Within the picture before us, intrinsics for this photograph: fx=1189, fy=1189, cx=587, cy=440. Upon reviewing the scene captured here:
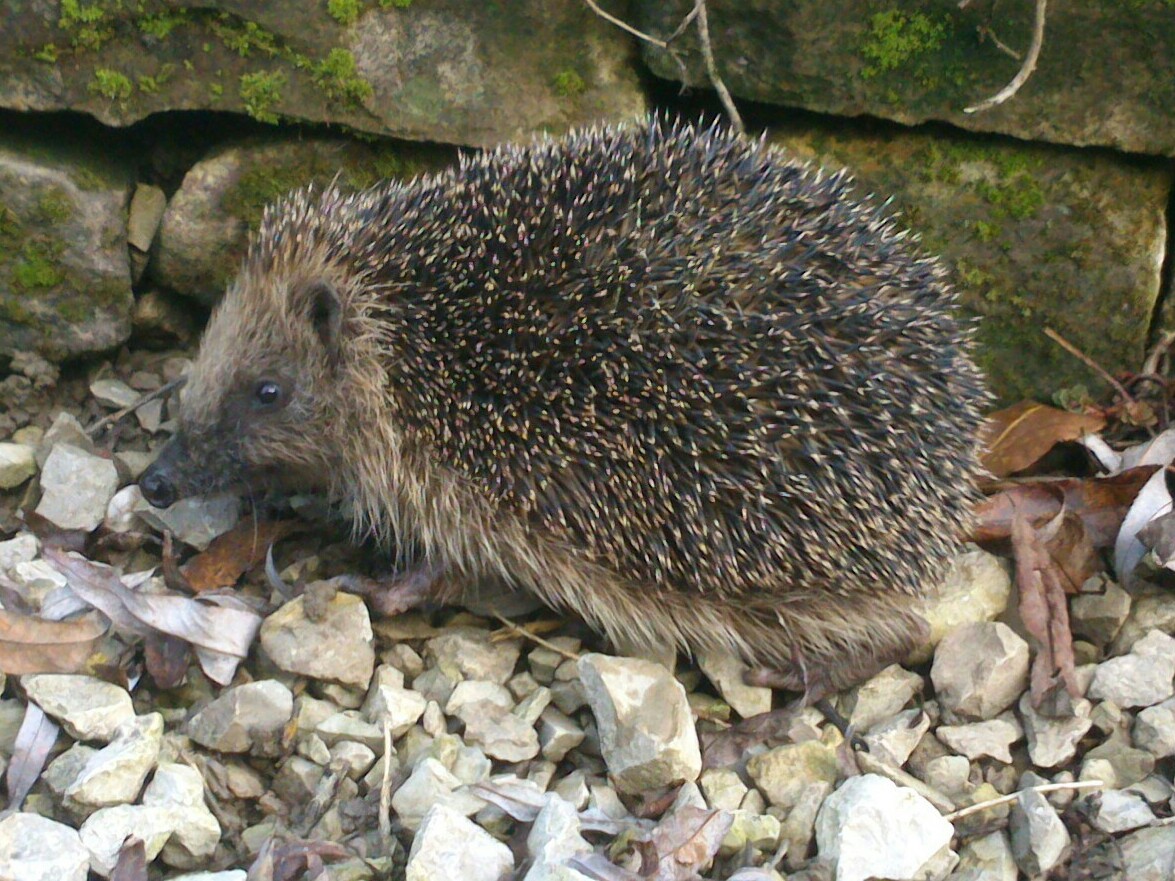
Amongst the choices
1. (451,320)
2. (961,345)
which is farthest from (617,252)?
(961,345)

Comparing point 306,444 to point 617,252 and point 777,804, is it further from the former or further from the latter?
point 777,804

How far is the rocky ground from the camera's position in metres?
3.10

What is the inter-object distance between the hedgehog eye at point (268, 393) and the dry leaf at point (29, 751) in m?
1.25

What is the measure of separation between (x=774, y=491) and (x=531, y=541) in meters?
0.82

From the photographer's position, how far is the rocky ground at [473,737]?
3098 mm

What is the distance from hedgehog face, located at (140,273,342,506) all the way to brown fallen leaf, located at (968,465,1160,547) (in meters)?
Answer: 2.40

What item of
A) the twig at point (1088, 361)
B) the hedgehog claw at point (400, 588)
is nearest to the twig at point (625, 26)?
the twig at point (1088, 361)

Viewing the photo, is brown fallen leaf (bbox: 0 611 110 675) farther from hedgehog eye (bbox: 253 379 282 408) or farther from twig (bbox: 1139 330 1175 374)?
twig (bbox: 1139 330 1175 374)

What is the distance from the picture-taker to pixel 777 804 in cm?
347

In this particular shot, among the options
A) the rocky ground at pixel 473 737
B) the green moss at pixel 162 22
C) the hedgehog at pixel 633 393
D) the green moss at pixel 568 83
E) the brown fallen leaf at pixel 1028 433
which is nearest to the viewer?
the rocky ground at pixel 473 737

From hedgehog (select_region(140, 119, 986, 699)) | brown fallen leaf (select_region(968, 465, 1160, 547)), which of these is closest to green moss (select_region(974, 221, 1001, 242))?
hedgehog (select_region(140, 119, 986, 699))

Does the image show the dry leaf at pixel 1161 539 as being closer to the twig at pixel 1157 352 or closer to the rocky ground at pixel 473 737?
the rocky ground at pixel 473 737

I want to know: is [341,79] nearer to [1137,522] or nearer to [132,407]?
[132,407]

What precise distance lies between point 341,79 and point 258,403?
1.21 meters
